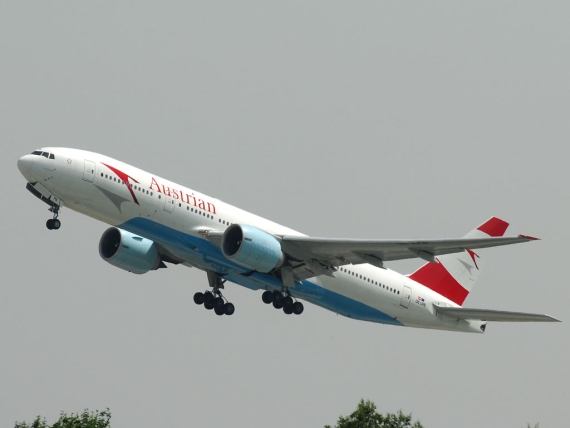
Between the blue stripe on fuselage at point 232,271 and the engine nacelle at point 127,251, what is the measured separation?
137 inches

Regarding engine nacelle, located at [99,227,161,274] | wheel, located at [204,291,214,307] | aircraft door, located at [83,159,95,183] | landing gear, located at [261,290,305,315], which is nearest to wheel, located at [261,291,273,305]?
landing gear, located at [261,290,305,315]

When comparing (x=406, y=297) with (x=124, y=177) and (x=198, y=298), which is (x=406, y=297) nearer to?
(x=198, y=298)

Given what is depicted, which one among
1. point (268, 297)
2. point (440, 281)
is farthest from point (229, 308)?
point (440, 281)

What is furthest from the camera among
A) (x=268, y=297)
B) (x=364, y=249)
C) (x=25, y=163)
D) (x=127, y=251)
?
(x=127, y=251)

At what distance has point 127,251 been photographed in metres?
48.4

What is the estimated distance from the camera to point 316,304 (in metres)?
49.1

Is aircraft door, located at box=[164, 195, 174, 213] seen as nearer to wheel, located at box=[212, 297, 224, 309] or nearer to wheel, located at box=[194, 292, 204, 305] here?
wheel, located at box=[212, 297, 224, 309]

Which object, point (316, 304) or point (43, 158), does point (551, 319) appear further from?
point (43, 158)

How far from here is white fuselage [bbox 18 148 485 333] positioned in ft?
137

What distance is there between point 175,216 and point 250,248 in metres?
3.22

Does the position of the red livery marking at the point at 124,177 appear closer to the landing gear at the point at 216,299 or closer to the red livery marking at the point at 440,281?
the landing gear at the point at 216,299

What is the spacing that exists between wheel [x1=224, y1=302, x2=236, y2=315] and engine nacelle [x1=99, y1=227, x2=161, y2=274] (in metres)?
4.14

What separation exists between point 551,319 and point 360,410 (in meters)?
10.2

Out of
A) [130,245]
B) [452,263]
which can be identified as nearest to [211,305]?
[130,245]
